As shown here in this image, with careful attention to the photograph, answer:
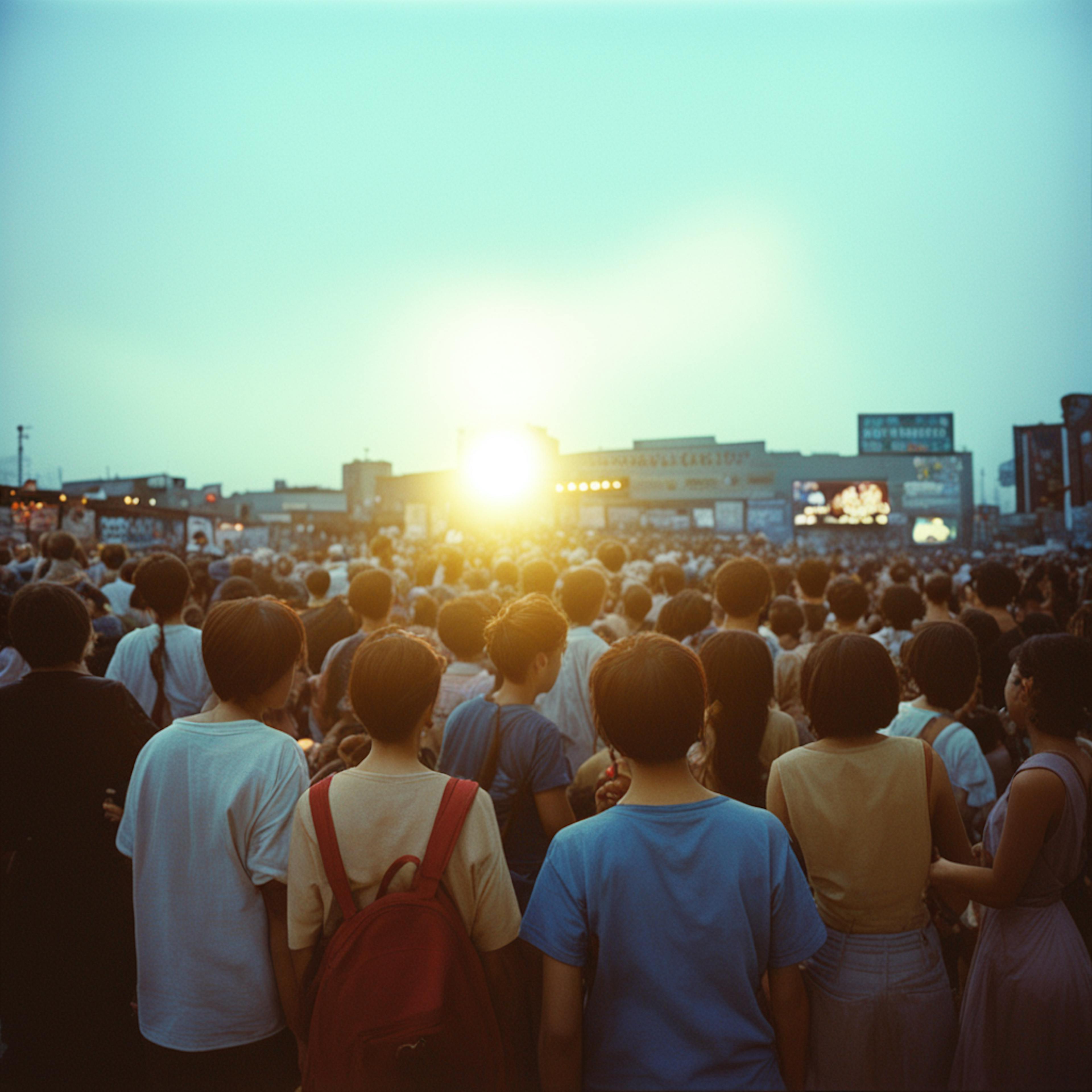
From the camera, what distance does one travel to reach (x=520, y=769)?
103 inches

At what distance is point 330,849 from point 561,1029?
0.68m

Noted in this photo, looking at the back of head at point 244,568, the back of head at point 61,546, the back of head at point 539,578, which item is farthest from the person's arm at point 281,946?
the back of head at point 244,568

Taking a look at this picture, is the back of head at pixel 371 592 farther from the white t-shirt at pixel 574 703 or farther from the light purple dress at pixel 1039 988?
the light purple dress at pixel 1039 988

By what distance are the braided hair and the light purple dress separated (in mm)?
3709

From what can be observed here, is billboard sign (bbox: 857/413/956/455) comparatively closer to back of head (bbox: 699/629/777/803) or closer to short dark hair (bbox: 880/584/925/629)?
short dark hair (bbox: 880/584/925/629)

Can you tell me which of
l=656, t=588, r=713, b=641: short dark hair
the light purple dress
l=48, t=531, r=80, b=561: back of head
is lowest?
the light purple dress

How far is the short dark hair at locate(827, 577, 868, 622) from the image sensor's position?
510 cm

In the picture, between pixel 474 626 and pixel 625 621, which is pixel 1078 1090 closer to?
pixel 474 626

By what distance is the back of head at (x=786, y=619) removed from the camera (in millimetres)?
5664

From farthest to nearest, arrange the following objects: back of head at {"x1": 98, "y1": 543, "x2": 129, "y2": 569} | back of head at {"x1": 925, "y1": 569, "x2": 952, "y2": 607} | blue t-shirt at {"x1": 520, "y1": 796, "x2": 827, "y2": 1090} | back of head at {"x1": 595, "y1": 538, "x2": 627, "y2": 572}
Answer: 1. back of head at {"x1": 595, "y1": 538, "x2": 627, "y2": 572}
2. back of head at {"x1": 98, "y1": 543, "x2": 129, "y2": 569}
3. back of head at {"x1": 925, "y1": 569, "x2": 952, "y2": 607}
4. blue t-shirt at {"x1": 520, "y1": 796, "x2": 827, "y2": 1090}

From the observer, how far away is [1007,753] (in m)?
3.56

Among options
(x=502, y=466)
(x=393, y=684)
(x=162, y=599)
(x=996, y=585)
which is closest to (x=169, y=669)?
(x=162, y=599)

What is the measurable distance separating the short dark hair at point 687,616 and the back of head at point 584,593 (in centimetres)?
49

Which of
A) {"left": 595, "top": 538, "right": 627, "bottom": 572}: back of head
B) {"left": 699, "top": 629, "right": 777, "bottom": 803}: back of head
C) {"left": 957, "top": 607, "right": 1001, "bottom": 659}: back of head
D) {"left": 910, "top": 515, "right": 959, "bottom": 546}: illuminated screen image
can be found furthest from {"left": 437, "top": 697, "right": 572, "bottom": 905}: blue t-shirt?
{"left": 910, "top": 515, "right": 959, "bottom": 546}: illuminated screen image
